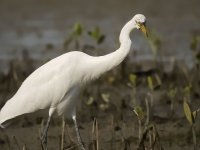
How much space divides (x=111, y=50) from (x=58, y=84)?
5061mm

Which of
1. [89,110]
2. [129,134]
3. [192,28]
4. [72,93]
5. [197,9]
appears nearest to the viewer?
[72,93]

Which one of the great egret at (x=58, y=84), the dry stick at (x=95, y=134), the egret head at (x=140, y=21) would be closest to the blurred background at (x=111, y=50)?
the dry stick at (x=95, y=134)

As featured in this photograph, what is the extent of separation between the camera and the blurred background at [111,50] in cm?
917

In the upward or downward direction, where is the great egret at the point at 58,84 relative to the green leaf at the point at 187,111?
upward

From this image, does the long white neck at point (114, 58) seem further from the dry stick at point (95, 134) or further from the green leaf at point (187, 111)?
the green leaf at point (187, 111)

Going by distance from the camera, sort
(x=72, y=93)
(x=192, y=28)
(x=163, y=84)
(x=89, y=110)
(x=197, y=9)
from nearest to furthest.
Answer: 1. (x=72, y=93)
2. (x=89, y=110)
3. (x=163, y=84)
4. (x=192, y=28)
5. (x=197, y=9)

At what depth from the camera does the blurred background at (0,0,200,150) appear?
30.1ft

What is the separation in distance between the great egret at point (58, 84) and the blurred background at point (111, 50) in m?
0.39

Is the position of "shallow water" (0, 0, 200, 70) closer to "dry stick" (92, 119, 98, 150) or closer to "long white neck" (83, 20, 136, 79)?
"long white neck" (83, 20, 136, 79)

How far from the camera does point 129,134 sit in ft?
28.7

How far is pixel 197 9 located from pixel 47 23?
3201mm

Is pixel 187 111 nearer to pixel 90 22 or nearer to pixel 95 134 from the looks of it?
pixel 95 134

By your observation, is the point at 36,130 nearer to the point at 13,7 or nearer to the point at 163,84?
the point at 163,84

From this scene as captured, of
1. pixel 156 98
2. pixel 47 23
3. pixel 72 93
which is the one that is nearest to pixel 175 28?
pixel 47 23
